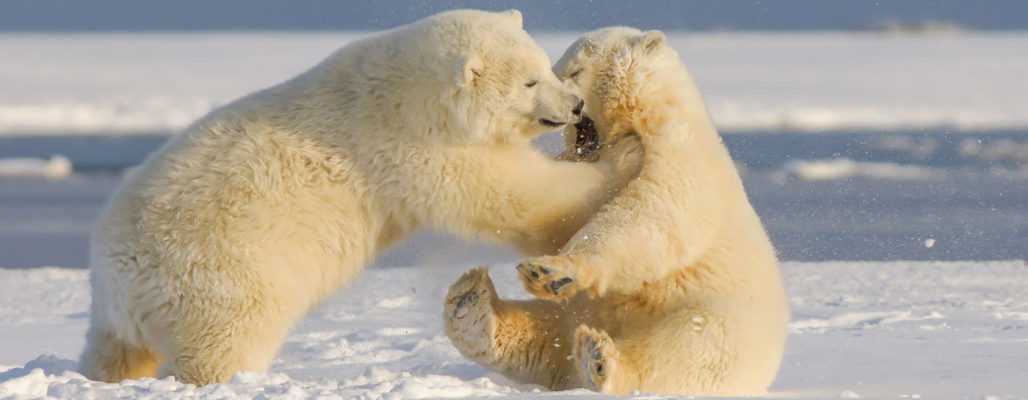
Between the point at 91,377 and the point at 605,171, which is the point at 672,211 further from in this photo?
the point at 91,377

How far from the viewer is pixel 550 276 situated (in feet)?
12.6

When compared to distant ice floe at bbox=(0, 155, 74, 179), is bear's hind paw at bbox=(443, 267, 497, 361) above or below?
above

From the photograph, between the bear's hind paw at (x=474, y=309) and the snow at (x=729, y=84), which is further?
the snow at (x=729, y=84)

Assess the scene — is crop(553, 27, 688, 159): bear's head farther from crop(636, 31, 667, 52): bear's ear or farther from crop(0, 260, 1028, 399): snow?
crop(0, 260, 1028, 399): snow

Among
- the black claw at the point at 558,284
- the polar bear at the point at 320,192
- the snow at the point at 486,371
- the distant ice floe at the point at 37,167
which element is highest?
the polar bear at the point at 320,192

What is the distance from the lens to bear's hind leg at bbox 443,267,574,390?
4.31 metres

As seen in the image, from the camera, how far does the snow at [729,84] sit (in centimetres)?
2033

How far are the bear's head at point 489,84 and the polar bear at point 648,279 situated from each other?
25 cm

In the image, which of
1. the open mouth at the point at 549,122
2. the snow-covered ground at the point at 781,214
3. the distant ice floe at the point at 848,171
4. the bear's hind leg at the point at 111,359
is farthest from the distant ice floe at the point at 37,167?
the open mouth at the point at 549,122

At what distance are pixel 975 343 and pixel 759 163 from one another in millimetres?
11834

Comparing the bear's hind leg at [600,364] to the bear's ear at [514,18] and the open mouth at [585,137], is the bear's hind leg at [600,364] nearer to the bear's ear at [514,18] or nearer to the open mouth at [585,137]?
the open mouth at [585,137]

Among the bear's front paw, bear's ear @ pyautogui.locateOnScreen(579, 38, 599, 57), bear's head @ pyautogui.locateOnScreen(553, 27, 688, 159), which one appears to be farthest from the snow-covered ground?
bear's ear @ pyautogui.locateOnScreen(579, 38, 599, 57)

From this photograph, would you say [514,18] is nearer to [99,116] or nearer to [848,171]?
[848,171]

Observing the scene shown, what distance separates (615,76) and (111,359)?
1.66m
